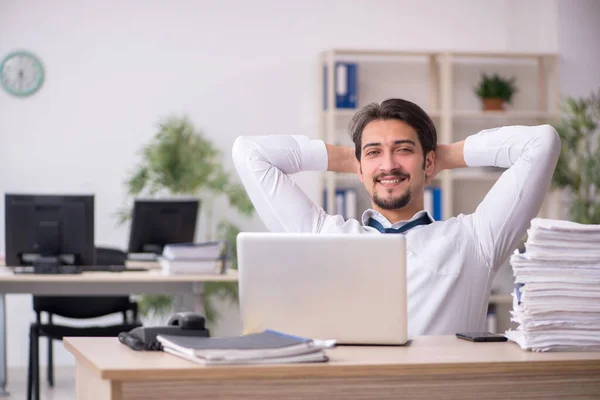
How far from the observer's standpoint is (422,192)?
252 cm

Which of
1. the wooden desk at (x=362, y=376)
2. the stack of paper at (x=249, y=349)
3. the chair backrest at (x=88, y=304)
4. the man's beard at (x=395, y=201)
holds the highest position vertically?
the man's beard at (x=395, y=201)

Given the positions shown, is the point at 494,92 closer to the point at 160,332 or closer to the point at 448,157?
the point at 448,157

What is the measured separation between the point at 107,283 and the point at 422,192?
248 centimetres

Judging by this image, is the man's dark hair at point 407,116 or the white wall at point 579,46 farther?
the white wall at point 579,46

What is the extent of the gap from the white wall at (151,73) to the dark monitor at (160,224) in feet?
4.66

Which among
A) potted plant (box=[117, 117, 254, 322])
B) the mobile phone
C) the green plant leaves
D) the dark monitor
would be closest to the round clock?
potted plant (box=[117, 117, 254, 322])

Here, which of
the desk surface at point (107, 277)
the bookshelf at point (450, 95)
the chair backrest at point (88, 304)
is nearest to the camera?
the desk surface at point (107, 277)

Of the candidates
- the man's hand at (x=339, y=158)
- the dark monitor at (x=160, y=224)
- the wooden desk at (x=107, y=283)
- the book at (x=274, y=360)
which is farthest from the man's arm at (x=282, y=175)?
the dark monitor at (x=160, y=224)

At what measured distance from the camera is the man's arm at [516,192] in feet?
7.79

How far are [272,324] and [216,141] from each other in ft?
16.0

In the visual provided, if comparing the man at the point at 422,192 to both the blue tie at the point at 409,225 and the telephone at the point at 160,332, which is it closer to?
the blue tie at the point at 409,225

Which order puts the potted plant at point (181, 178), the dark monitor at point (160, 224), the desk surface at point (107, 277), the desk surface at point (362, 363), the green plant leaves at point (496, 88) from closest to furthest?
the desk surface at point (362, 363) → the desk surface at point (107, 277) → the dark monitor at point (160, 224) → the potted plant at point (181, 178) → the green plant leaves at point (496, 88)

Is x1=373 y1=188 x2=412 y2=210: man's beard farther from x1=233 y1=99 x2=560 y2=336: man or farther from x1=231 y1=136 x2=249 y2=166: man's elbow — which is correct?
x1=231 y1=136 x2=249 y2=166: man's elbow

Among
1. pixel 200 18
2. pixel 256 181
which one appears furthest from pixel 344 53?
pixel 256 181
